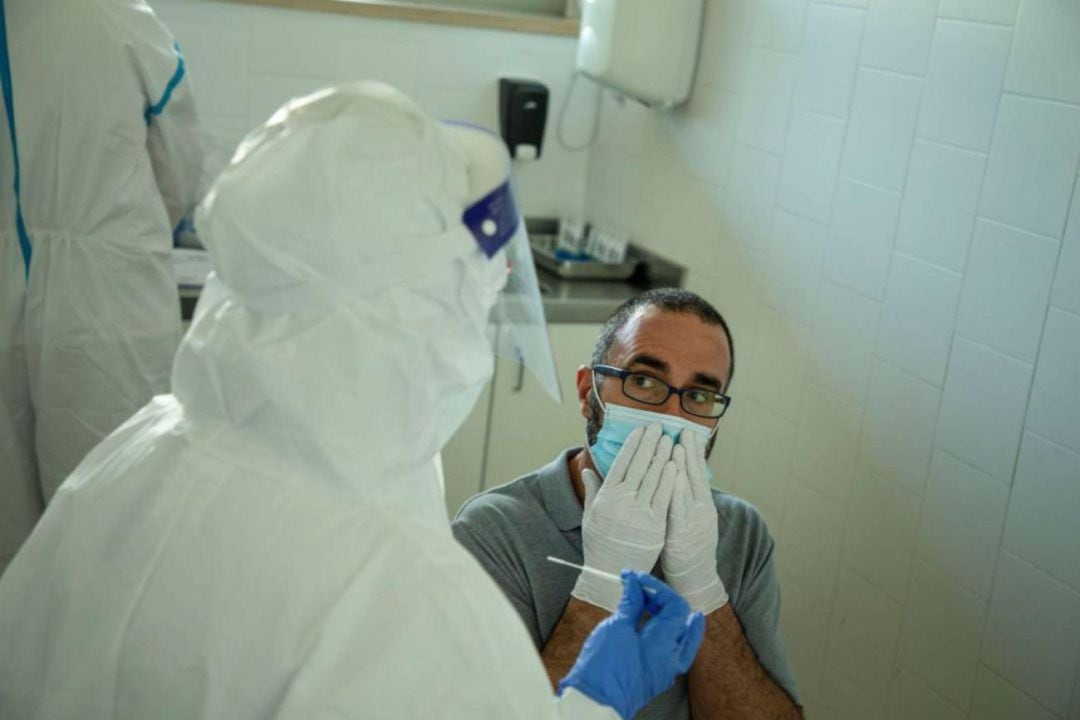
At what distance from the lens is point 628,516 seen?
1747 mm

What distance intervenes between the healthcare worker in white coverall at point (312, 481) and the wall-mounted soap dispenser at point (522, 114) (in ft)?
7.41

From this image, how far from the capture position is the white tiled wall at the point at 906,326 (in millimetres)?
2230

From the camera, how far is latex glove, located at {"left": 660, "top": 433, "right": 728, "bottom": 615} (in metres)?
1.76

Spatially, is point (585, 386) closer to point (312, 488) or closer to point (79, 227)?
point (312, 488)

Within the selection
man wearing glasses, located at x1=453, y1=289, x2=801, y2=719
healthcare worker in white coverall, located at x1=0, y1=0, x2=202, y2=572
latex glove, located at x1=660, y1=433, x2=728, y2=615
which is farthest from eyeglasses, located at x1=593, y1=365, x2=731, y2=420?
healthcare worker in white coverall, located at x1=0, y1=0, x2=202, y2=572

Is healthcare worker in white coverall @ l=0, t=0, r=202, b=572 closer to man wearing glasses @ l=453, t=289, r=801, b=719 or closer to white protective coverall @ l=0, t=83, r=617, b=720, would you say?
man wearing glasses @ l=453, t=289, r=801, b=719

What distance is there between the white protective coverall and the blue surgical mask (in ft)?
2.16

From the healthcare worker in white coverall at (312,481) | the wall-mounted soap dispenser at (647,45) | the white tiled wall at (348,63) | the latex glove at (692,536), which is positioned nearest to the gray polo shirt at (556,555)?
the latex glove at (692,536)

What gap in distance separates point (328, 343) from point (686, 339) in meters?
0.88

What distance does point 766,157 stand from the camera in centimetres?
295

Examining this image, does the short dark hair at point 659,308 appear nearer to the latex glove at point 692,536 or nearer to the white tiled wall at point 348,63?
the latex glove at point 692,536

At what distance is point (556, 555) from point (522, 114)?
188cm

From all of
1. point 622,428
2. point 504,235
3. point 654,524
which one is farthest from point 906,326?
point 504,235

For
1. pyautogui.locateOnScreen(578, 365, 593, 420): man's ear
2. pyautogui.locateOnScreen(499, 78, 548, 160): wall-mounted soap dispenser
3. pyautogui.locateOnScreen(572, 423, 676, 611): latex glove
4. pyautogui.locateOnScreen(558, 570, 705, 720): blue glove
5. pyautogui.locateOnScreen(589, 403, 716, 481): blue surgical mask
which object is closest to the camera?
pyautogui.locateOnScreen(558, 570, 705, 720): blue glove
